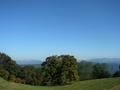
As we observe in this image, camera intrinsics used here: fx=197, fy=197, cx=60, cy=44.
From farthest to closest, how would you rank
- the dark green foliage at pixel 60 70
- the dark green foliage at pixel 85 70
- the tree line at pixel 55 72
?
the dark green foliage at pixel 85 70
the tree line at pixel 55 72
the dark green foliage at pixel 60 70

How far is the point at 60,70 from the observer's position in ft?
215

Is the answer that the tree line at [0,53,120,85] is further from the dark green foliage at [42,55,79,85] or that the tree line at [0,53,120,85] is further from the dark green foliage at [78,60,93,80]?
the dark green foliage at [78,60,93,80]

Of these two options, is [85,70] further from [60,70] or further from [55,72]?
[60,70]

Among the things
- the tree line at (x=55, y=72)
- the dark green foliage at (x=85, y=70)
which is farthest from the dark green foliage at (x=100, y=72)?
the dark green foliage at (x=85, y=70)

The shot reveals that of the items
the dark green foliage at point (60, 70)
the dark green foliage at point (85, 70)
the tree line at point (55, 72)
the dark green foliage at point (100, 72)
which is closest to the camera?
the dark green foliage at point (60, 70)

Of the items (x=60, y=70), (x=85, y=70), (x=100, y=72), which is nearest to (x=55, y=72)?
(x=60, y=70)

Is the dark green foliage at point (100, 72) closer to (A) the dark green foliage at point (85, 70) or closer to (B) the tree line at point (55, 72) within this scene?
(B) the tree line at point (55, 72)

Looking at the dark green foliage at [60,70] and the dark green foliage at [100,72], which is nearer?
the dark green foliage at [60,70]

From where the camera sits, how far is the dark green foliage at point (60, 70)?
6194cm

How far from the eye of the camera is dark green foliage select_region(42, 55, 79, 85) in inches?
2438

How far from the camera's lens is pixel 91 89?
3553cm

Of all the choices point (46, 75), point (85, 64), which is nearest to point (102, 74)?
point (85, 64)

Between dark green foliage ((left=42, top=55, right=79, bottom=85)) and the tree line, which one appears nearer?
dark green foliage ((left=42, top=55, right=79, bottom=85))

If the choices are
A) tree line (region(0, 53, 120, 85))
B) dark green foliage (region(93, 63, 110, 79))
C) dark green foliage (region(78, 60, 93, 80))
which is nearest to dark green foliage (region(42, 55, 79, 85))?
tree line (region(0, 53, 120, 85))
